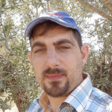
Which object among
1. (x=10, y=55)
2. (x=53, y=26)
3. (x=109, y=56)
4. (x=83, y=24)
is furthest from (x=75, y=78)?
(x=83, y=24)

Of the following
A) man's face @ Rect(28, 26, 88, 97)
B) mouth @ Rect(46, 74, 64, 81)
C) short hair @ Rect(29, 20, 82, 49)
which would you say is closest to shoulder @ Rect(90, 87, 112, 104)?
man's face @ Rect(28, 26, 88, 97)

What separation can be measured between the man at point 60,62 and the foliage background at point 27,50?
2.70ft

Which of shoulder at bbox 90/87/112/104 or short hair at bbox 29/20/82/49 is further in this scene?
short hair at bbox 29/20/82/49

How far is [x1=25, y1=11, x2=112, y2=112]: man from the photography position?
129 centimetres

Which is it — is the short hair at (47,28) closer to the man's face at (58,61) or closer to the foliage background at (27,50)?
the man's face at (58,61)

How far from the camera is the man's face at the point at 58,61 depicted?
1.34 metres

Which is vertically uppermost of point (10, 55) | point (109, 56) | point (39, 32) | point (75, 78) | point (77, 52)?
point (39, 32)

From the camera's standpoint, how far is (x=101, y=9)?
3518mm

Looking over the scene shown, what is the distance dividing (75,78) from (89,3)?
237 centimetres

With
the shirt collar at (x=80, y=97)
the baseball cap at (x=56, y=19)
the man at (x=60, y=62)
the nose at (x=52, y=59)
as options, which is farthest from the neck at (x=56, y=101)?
the baseball cap at (x=56, y=19)

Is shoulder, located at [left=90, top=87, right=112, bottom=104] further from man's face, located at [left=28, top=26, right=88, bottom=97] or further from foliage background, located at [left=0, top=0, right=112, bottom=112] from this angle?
foliage background, located at [left=0, top=0, right=112, bottom=112]

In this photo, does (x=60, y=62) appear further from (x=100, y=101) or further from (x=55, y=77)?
(x=100, y=101)

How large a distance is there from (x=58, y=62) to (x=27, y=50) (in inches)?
39.7

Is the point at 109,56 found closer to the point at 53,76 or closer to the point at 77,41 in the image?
the point at 77,41
